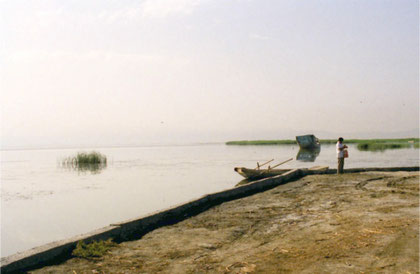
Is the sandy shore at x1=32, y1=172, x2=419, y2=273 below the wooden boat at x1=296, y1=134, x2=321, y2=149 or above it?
below

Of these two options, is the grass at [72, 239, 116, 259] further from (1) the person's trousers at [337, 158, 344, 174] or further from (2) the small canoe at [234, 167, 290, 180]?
(2) the small canoe at [234, 167, 290, 180]

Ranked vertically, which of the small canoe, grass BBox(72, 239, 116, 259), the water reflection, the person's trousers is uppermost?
the person's trousers

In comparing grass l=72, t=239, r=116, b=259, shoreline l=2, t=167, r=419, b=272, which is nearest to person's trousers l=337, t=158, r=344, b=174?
shoreline l=2, t=167, r=419, b=272

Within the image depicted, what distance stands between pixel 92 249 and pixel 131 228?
127cm

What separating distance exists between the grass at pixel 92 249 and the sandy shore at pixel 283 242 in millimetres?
126

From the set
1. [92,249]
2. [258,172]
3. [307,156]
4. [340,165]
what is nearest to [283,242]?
[92,249]

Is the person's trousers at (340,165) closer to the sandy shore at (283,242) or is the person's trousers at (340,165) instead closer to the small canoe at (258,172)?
the small canoe at (258,172)

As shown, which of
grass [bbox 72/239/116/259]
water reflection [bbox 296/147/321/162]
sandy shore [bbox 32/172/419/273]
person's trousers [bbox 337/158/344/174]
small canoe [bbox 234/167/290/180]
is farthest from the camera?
water reflection [bbox 296/147/321/162]

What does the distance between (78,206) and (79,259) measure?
1051 cm

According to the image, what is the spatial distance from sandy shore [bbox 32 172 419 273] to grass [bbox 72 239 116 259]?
0.13 meters

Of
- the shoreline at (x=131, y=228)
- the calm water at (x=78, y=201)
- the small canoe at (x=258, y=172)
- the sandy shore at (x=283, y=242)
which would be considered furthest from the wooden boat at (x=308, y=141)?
the sandy shore at (x=283, y=242)

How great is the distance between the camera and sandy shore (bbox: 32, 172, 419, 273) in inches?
182

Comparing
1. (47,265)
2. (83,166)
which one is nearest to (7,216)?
(47,265)

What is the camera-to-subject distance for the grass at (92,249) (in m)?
5.40
